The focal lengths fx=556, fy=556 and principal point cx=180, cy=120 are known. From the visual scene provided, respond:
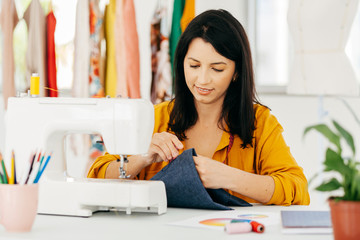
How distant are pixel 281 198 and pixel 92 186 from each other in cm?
66

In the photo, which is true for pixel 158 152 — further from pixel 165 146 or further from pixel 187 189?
pixel 187 189

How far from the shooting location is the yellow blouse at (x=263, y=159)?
6.24 ft

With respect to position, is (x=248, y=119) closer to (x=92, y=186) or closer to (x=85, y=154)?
(x=92, y=186)

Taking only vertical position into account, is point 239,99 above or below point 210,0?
below

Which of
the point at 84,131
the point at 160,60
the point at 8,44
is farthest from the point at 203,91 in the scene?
the point at 8,44

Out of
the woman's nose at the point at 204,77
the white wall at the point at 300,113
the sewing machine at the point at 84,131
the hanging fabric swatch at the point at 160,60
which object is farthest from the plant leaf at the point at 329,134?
the white wall at the point at 300,113

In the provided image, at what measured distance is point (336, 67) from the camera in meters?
3.05

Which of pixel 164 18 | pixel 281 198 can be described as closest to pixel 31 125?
pixel 281 198

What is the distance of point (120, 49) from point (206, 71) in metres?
1.50

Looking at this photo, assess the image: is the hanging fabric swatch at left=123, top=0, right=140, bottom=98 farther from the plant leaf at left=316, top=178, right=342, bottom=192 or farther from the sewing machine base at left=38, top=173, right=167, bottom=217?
the plant leaf at left=316, top=178, right=342, bottom=192

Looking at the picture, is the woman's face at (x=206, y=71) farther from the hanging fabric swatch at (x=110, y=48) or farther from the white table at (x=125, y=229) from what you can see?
the hanging fabric swatch at (x=110, y=48)

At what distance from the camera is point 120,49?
3.41 m

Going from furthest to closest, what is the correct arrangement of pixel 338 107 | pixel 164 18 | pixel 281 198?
pixel 338 107, pixel 164 18, pixel 281 198

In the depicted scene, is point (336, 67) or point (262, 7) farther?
point (262, 7)
